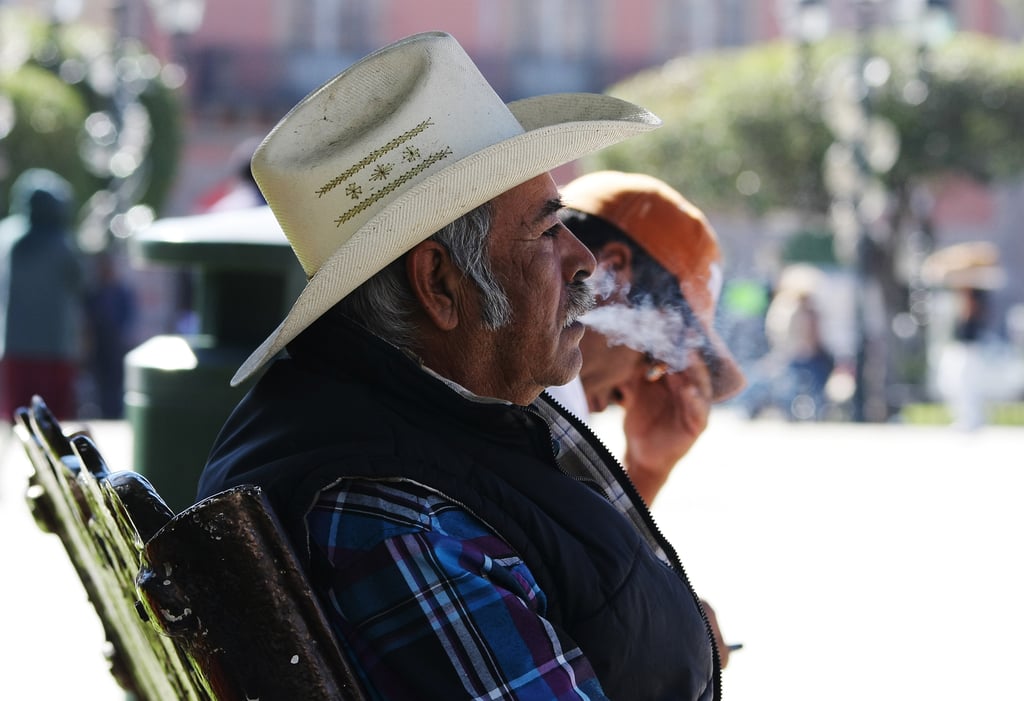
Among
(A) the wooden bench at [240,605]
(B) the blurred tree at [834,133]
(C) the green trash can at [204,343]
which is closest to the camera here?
(A) the wooden bench at [240,605]

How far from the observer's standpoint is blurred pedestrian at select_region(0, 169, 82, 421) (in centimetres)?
811

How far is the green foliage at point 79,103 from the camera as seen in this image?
21641mm

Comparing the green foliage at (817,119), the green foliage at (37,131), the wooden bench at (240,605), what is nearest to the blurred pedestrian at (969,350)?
the wooden bench at (240,605)

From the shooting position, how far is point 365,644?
1.49 meters

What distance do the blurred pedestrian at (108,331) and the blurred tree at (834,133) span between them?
12215 mm

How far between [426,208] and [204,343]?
164 cm

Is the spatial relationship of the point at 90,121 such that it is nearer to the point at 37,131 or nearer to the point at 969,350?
the point at 37,131

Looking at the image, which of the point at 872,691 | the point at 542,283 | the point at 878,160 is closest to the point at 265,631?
the point at 542,283

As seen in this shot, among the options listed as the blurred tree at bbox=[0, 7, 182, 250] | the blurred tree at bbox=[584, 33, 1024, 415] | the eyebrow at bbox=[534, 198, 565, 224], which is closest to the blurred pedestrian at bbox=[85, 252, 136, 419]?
the blurred tree at bbox=[0, 7, 182, 250]

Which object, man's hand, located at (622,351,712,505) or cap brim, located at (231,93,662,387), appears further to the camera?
man's hand, located at (622,351,712,505)

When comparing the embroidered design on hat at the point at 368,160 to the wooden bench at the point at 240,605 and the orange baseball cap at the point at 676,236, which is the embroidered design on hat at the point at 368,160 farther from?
the orange baseball cap at the point at 676,236

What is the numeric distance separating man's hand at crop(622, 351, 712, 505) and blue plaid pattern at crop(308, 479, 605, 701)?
122 cm

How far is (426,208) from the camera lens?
1675mm

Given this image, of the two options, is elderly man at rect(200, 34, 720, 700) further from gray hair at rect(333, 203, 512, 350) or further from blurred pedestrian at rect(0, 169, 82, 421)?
blurred pedestrian at rect(0, 169, 82, 421)
